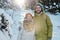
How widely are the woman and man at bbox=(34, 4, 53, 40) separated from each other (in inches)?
1.6

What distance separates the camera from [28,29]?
1481mm

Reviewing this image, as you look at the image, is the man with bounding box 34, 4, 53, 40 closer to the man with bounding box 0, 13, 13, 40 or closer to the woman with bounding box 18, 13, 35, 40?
the woman with bounding box 18, 13, 35, 40

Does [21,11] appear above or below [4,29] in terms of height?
above

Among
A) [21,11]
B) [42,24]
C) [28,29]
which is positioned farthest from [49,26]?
[21,11]

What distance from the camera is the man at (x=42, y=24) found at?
1462mm

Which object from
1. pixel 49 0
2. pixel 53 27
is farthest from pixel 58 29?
pixel 49 0

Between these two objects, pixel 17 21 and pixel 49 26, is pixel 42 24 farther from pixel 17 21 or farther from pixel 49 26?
pixel 17 21

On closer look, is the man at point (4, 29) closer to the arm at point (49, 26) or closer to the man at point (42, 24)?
the man at point (42, 24)

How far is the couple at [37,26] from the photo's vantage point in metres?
1.46

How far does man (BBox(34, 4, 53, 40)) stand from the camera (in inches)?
57.6

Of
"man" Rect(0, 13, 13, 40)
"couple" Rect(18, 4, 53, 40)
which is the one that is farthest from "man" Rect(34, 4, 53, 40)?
"man" Rect(0, 13, 13, 40)

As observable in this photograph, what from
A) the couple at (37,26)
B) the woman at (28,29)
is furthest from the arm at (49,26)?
the woman at (28,29)

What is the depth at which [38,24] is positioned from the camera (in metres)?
1.49

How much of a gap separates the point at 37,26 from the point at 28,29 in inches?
3.5
